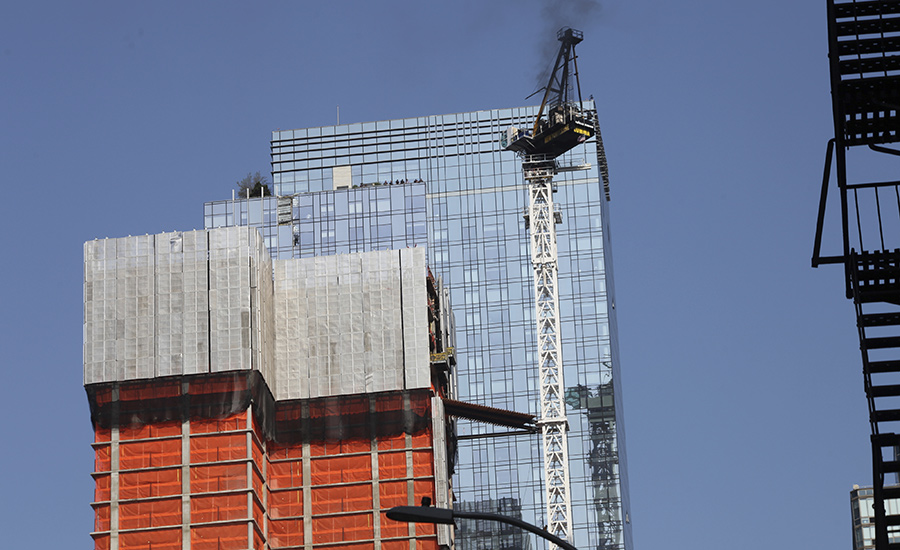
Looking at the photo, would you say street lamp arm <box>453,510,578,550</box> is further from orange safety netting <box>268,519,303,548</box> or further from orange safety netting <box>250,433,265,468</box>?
orange safety netting <box>268,519,303,548</box>

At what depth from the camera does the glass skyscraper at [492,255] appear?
173 m

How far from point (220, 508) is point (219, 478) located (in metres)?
2.25

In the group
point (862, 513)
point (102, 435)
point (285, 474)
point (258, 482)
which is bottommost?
point (862, 513)

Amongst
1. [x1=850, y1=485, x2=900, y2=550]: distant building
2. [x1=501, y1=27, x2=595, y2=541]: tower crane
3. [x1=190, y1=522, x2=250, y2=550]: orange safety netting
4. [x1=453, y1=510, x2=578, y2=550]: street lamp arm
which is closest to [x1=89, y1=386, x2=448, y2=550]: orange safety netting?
[x1=190, y1=522, x2=250, y2=550]: orange safety netting

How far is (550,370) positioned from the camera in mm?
167500

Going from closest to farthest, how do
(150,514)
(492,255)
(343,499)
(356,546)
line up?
(150,514) → (356,546) → (343,499) → (492,255)

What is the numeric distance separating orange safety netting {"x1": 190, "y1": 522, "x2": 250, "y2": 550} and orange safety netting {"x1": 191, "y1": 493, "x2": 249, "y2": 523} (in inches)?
26.2

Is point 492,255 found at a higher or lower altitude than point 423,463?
higher

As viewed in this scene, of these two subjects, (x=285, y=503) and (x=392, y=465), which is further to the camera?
(x=285, y=503)

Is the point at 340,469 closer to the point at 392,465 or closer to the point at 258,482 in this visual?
the point at 392,465

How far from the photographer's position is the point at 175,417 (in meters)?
111

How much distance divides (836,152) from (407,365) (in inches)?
3463

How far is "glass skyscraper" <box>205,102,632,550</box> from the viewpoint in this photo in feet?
566

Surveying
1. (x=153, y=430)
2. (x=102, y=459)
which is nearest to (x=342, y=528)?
(x=153, y=430)
